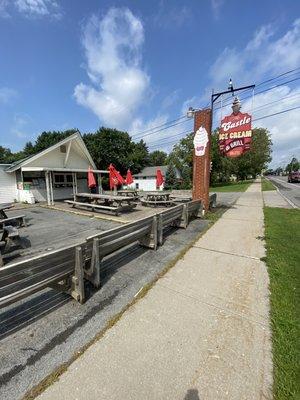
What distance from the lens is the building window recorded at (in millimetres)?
17984

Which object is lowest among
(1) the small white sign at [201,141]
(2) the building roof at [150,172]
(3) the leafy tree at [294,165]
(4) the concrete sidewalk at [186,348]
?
(4) the concrete sidewalk at [186,348]

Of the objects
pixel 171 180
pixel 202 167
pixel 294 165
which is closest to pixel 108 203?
pixel 202 167

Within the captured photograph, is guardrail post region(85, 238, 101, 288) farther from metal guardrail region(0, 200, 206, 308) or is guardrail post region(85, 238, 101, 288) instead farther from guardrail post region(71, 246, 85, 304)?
guardrail post region(71, 246, 85, 304)

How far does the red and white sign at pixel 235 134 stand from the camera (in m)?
9.41

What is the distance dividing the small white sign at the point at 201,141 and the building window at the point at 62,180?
12285 millimetres

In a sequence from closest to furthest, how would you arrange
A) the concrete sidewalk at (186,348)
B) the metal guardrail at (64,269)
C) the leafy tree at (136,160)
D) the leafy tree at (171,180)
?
the concrete sidewalk at (186,348)
the metal guardrail at (64,269)
the leafy tree at (171,180)
the leafy tree at (136,160)

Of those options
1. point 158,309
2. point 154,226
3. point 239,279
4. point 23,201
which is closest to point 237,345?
point 158,309

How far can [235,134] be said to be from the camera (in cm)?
976

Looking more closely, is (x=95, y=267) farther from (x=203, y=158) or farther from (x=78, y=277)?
(x=203, y=158)

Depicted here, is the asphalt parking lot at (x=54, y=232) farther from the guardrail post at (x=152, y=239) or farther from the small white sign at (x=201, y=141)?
the small white sign at (x=201, y=141)

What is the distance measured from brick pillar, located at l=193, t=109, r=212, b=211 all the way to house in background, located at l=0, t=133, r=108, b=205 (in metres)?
9.24

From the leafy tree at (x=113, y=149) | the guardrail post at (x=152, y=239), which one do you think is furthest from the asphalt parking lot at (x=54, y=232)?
the leafy tree at (x=113, y=149)

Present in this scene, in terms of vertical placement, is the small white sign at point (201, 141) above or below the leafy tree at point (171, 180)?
above

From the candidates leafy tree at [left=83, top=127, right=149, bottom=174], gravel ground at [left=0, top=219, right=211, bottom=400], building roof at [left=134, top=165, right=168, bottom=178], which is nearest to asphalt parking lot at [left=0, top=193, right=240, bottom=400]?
gravel ground at [left=0, top=219, right=211, bottom=400]
